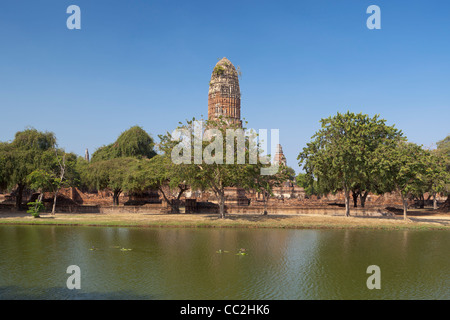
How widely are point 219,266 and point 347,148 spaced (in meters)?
21.3

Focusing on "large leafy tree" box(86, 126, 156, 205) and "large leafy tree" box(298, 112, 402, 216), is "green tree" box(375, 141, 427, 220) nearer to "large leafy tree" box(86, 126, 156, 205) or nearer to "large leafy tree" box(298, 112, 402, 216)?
"large leafy tree" box(298, 112, 402, 216)

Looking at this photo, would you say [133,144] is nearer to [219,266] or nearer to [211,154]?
[211,154]

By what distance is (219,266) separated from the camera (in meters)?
13.5

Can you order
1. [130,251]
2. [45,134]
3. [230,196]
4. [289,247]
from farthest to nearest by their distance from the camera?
[230,196] < [45,134] < [289,247] < [130,251]

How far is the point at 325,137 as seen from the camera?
33.8 m

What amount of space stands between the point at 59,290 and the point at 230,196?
39807 mm

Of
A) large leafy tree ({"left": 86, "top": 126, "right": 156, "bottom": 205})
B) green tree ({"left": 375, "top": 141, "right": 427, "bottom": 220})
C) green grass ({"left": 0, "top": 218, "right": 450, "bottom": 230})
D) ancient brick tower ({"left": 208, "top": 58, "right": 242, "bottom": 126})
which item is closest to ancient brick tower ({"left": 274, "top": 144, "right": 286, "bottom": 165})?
ancient brick tower ({"left": 208, "top": 58, "right": 242, "bottom": 126})

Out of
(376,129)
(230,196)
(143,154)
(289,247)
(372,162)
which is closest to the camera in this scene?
(289,247)

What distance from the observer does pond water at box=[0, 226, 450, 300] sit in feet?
34.2

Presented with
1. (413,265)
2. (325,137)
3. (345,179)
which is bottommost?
(413,265)

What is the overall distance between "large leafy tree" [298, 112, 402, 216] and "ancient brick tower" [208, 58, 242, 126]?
43.1m

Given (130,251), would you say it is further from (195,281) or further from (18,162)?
(18,162)

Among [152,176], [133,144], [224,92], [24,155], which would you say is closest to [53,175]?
[24,155]

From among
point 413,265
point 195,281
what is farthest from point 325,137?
point 195,281
